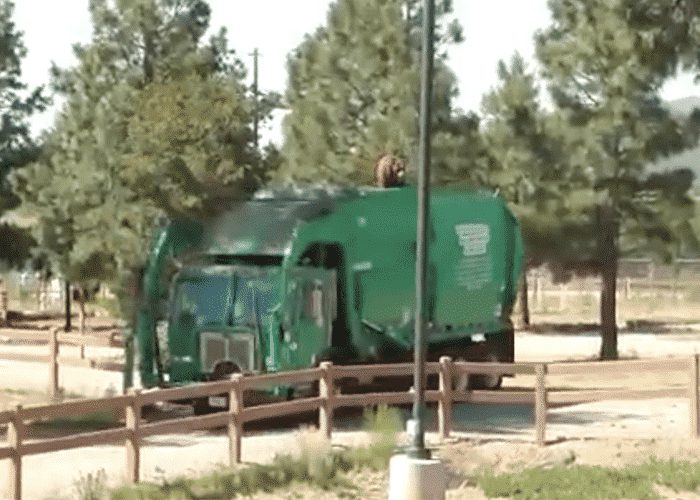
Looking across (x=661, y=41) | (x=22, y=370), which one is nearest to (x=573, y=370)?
(x=661, y=41)

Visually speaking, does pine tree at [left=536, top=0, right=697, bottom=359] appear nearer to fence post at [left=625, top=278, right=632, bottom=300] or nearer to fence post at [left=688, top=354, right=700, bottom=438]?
fence post at [left=688, top=354, right=700, bottom=438]

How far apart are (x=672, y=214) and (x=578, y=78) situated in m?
4.22

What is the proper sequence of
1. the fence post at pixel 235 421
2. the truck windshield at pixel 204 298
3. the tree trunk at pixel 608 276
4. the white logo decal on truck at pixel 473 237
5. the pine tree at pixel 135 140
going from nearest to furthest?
the fence post at pixel 235 421, the truck windshield at pixel 204 298, the white logo decal on truck at pixel 473 237, the pine tree at pixel 135 140, the tree trunk at pixel 608 276

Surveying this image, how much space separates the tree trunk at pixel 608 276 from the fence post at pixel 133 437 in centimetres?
2442

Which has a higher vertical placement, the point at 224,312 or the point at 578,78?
the point at 578,78

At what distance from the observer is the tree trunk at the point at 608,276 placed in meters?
38.9

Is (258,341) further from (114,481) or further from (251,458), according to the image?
(114,481)

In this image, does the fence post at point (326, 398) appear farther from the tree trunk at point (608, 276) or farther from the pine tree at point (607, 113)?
the tree trunk at point (608, 276)

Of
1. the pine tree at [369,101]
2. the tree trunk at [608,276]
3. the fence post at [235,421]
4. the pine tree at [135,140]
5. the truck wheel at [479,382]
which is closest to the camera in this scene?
the fence post at [235,421]

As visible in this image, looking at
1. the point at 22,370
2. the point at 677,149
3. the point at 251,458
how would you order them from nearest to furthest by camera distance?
the point at 251,458 → the point at 22,370 → the point at 677,149

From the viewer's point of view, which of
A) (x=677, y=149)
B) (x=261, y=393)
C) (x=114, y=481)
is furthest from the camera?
(x=677, y=149)

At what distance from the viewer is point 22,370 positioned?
3347 cm

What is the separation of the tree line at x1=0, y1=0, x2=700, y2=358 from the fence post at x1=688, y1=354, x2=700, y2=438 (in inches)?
454

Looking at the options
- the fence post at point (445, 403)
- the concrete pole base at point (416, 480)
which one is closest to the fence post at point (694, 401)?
the fence post at point (445, 403)
